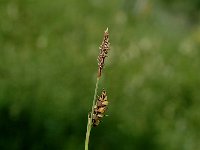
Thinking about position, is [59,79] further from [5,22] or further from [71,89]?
[5,22]

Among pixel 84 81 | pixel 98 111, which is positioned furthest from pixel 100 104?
pixel 84 81

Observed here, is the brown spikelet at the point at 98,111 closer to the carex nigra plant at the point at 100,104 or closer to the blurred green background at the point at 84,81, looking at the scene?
the carex nigra plant at the point at 100,104

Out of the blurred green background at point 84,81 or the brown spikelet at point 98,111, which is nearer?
the brown spikelet at point 98,111

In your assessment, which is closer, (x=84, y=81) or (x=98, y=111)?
(x=98, y=111)

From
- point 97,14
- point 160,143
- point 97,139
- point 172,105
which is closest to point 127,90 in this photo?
point 172,105

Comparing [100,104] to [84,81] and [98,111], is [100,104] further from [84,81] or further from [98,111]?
[84,81]

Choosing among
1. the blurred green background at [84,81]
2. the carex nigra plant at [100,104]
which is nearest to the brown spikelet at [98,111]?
the carex nigra plant at [100,104]

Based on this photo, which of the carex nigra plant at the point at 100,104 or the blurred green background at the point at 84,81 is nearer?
the carex nigra plant at the point at 100,104

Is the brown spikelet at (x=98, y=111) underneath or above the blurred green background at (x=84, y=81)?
underneath
